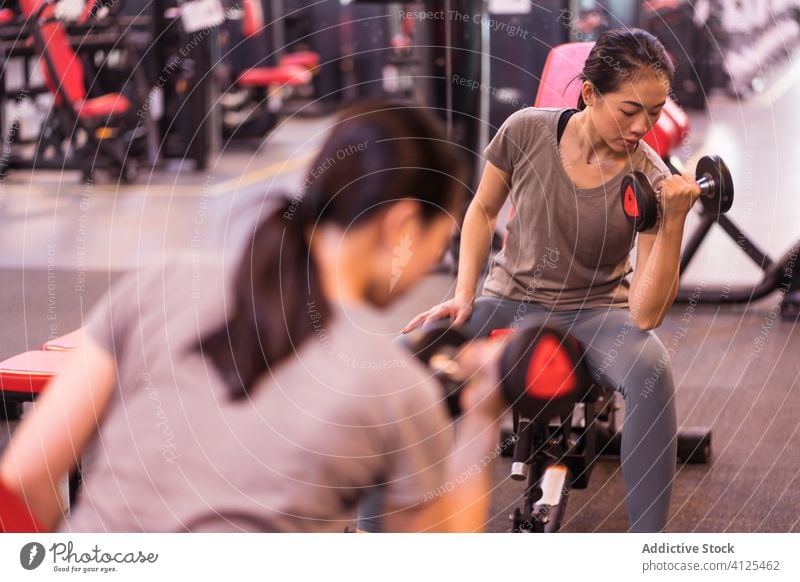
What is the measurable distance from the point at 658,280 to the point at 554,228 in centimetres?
20

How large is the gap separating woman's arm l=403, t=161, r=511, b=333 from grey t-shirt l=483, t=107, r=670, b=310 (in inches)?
0.8

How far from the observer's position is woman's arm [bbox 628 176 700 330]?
5.06 feet

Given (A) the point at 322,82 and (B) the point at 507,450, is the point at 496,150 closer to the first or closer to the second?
(B) the point at 507,450

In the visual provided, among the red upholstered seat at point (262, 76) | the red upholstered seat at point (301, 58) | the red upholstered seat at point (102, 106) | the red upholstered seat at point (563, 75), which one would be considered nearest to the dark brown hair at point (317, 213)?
the red upholstered seat at point (563, 75)

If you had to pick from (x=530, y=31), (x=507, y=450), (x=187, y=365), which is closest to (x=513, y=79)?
(x=530, y=31)

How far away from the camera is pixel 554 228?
1709mm

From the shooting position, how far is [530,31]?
2.79 meters

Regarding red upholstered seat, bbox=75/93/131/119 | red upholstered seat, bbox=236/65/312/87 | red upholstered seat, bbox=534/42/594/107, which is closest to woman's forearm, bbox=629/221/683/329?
red upholstered seat, bbox=534/42/594/107

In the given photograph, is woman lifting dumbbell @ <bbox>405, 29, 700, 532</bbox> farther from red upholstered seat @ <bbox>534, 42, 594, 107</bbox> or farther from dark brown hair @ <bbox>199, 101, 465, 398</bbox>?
dark brown hair @ <bbox>199, 101, 465, 398</bbox>

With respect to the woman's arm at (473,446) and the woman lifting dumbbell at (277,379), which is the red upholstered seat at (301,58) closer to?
the woman's arm at (473,446)

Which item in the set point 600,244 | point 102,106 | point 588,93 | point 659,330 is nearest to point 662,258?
point 600,244

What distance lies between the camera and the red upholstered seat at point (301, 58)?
393cm

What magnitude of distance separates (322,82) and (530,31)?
1.69 metres
